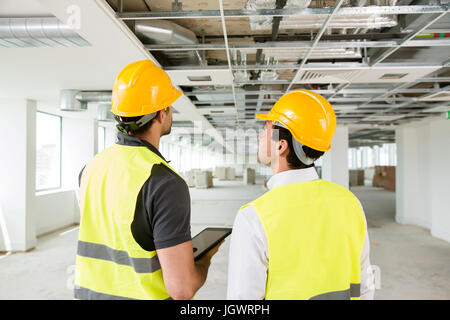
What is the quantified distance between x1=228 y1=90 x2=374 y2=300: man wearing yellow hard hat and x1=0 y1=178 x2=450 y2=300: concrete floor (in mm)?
1830

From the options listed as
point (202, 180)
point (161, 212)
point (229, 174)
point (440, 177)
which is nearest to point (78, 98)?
point (161, 212)

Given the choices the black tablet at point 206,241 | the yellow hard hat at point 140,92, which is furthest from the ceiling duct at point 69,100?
the black tablet at point 206,241

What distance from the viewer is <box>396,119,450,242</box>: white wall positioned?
702cm

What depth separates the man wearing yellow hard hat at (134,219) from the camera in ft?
3.57

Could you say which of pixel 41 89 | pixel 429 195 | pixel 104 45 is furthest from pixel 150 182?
pixel 429 195

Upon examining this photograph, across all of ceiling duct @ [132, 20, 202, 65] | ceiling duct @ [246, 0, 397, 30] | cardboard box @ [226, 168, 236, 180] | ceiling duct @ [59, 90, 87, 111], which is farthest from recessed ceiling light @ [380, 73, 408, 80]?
cardboard box @ [226, 168, 236, 180]

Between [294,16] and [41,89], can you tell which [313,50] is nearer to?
[294,16]

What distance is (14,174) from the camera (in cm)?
571

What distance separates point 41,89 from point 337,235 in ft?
18.0

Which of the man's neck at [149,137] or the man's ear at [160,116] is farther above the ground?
the man's ear at [160,116]

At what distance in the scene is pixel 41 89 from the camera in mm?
5098

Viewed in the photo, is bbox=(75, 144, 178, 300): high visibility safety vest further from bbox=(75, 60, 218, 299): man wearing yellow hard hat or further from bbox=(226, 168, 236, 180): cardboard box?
bbox=(226, 168, 236, 180): cardboard box

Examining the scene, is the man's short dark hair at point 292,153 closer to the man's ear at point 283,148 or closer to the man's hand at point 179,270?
the man's ear at point 283,148

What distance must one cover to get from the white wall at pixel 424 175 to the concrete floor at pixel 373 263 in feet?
1.47
